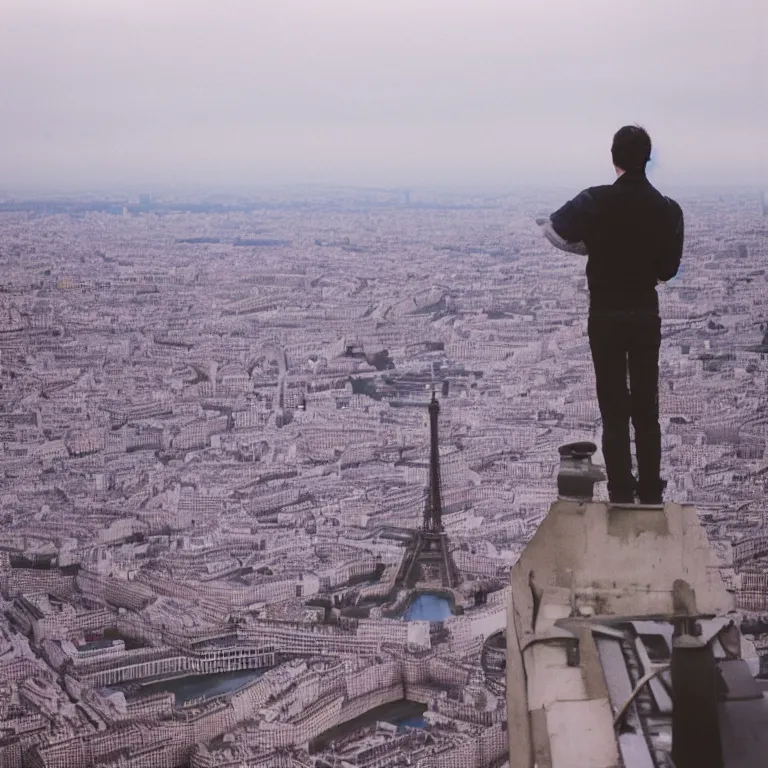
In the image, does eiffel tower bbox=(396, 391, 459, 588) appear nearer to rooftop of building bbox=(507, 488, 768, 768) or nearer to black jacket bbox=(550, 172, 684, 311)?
black jacket bbox=(550, 172, 684, 311)

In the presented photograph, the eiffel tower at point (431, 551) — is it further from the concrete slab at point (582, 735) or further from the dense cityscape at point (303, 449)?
the concrete slab at point (582, 735)

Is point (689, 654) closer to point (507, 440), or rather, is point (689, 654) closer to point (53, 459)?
point (507, 440)

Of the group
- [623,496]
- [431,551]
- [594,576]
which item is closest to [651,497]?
[623,496]

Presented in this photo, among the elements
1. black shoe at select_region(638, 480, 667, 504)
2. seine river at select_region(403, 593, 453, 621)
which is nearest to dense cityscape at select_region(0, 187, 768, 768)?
seine river at select_region(403, 593, 453, 621)

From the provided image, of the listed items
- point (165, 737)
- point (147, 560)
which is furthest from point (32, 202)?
point (165, 737)

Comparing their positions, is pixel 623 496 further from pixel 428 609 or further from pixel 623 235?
pixel 428 609

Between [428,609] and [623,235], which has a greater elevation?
[623,235]
